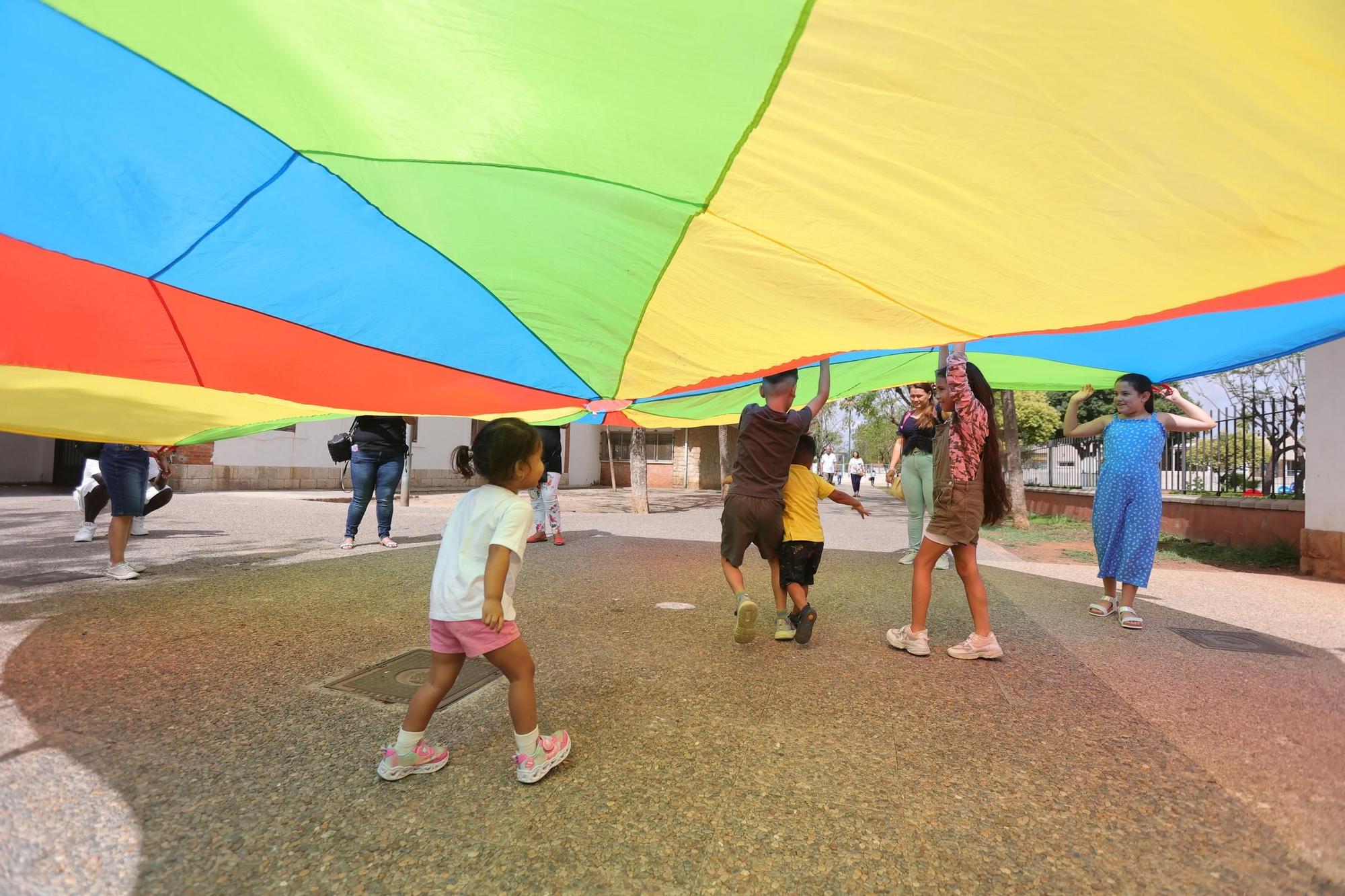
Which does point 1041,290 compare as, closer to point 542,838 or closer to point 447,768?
point 542,838

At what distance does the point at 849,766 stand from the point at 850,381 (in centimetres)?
399

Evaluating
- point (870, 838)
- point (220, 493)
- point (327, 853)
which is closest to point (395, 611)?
point (327, 853)

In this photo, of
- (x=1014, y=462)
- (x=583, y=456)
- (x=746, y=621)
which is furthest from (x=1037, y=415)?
(x=746, y=621)

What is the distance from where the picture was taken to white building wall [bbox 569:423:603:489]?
2605 cm

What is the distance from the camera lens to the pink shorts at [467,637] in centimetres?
204

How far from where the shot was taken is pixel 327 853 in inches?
66.4

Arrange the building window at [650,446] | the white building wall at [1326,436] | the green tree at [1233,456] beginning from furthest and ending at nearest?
the building window at [650,446]
the green tree at [1233,456]
the white building wall at [1326,436]

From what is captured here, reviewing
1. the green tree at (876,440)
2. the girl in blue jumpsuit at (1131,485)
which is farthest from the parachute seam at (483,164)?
the green tree at (876,440)

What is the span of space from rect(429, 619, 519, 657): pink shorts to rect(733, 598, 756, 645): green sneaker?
1579 mm

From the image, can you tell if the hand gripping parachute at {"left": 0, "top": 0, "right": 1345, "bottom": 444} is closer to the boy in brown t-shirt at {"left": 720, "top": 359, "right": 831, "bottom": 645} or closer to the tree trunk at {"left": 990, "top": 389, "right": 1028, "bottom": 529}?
the boy in brown t-shirt at {"left": 720, "top": 359, "right": 831, "bottom": 645}

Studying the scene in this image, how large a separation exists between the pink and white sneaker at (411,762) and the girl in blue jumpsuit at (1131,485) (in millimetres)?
4255

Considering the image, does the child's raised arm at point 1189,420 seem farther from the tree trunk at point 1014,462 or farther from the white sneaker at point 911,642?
the tree trunk at point 1014,462

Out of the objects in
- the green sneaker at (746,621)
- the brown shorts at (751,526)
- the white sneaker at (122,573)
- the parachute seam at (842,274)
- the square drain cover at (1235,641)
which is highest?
the parachute seam at (842,274)

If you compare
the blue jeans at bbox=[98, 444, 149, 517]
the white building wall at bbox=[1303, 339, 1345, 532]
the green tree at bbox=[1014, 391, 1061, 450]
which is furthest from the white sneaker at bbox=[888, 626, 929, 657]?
the green tree at bbox=[1014, 391, 1061, 450]
